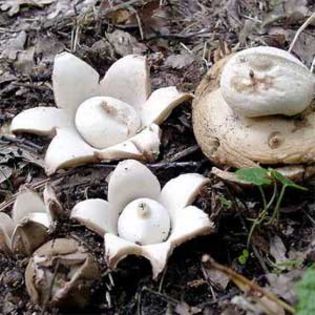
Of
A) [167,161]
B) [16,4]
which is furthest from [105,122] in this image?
[16,4]

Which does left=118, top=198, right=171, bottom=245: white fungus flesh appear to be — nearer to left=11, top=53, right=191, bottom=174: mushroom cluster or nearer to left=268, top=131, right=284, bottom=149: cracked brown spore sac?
left=11, top=53, right=191, bottom=174: mushroom cluster

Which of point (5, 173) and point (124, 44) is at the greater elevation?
point (124, 44)

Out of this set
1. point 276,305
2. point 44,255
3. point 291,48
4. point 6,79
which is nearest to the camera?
point 276,305

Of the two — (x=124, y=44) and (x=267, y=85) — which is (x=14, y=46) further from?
(x=267, y=85)

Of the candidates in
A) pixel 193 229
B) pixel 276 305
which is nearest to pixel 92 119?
pixel 193 229

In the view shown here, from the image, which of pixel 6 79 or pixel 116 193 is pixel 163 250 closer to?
pixel 116 193

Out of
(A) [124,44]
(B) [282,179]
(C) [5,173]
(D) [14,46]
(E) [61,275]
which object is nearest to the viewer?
(E) [61,275]

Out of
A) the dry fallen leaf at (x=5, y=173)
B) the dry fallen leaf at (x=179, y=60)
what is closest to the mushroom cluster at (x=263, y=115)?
the dry fallen leaf at (x=179, y=60)
